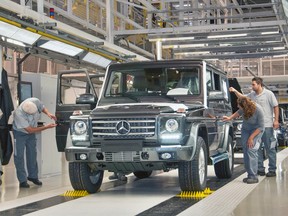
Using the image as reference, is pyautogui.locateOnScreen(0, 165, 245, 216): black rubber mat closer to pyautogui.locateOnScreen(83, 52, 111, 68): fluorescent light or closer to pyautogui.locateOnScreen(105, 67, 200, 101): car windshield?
pyautogui.locateOnScreen(105, 67, 200, 101): car windshield

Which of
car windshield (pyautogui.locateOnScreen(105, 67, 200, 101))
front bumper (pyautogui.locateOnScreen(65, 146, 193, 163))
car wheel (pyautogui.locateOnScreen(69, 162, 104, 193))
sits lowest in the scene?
car wheel (pyautogui.locateOnScreen(69, 162, 104, 193))

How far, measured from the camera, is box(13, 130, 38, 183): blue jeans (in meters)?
8.30

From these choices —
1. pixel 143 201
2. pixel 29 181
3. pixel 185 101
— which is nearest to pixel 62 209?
pixel 143 201

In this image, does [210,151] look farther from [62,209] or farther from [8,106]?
[8,106]

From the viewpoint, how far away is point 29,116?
8438mm

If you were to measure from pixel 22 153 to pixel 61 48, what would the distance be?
2463 mm

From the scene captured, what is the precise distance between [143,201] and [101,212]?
91 cm

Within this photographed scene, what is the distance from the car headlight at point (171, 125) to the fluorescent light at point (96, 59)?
5053 millimetres

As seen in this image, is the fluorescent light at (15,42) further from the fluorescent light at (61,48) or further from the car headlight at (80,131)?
the car headlight at (80,131)

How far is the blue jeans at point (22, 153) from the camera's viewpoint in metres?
8.30

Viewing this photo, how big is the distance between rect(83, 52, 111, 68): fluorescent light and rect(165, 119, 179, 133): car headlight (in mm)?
5053

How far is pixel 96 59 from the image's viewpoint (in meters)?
11.9

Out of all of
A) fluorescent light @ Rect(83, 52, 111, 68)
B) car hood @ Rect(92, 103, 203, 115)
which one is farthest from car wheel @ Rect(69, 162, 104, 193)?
fluorescent light @ Rect(83, 52, 111, 68)

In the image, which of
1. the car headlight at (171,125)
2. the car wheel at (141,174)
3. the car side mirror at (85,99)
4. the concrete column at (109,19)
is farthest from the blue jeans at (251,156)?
the concrete column at (109,19)
